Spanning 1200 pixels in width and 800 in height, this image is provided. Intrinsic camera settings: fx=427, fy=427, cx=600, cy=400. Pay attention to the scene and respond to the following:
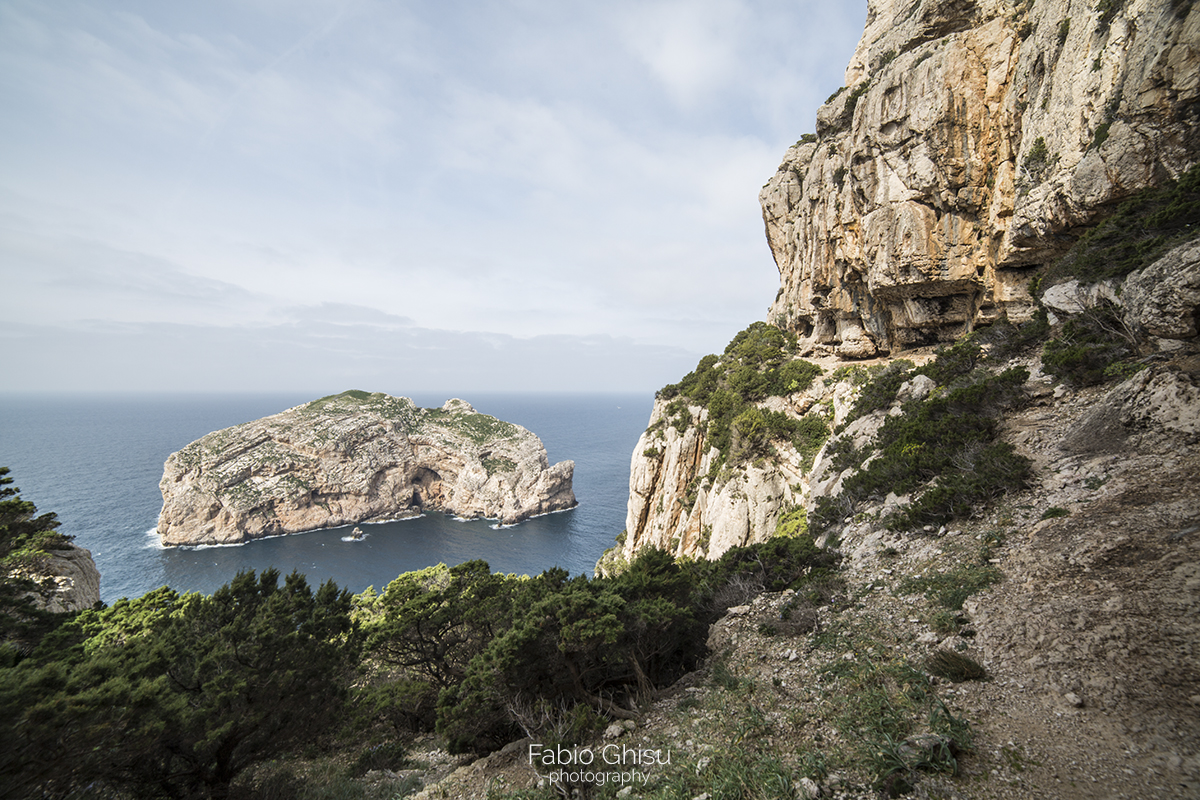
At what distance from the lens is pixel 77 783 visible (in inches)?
304

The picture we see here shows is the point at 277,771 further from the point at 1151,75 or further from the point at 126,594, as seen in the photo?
the point at 126,594

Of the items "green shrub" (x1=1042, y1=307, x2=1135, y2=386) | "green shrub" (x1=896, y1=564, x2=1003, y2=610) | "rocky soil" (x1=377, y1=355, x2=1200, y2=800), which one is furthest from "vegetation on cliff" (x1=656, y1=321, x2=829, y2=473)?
"green shrub" (x1=896, y1=564, x2=1003, y2=610)

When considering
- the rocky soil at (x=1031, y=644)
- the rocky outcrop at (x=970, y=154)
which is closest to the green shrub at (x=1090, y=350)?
the rocky soil at (x=1031, y=644)

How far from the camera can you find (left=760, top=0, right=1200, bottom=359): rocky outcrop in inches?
512

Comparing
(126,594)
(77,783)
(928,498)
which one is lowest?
(126,594)

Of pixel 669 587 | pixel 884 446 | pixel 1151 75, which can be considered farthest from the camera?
pixel 884 446

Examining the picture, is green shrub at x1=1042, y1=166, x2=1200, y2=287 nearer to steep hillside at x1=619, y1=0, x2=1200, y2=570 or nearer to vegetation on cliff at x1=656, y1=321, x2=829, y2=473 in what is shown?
steep hillside at x1=619, y1=0, x2=1200, y2=570

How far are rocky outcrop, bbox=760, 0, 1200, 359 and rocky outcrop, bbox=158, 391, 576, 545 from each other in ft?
206

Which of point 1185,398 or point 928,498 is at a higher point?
point 1185,398

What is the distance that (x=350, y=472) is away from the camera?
7806 cm

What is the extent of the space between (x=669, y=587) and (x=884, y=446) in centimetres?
1157

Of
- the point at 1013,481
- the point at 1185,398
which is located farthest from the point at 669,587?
the point at 1185,398

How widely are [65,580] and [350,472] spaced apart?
63.0 m

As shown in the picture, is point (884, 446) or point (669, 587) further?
point (884, 446)
